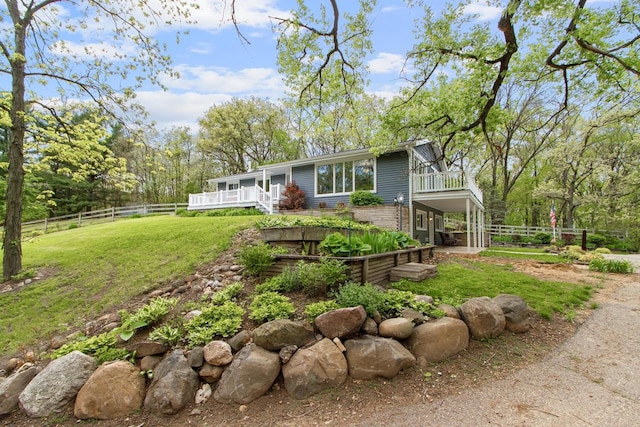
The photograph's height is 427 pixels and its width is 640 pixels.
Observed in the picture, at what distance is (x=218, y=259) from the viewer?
229 inches

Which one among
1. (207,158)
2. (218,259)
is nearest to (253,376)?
(218,259)

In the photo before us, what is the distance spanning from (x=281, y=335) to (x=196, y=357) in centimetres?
85

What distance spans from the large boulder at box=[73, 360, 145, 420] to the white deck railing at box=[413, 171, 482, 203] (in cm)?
1121

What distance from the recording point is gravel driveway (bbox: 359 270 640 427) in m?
2.10

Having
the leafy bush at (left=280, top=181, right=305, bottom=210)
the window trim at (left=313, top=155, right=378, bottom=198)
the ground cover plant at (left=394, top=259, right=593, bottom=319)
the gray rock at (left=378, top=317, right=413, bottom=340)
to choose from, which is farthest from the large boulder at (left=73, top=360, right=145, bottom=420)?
the leafy bush at (left=280, top=181, right=305, bottom=210)

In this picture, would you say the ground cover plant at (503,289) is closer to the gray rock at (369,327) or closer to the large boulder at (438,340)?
the large boulder at (438,340)

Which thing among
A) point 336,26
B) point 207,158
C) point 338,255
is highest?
point 207,158

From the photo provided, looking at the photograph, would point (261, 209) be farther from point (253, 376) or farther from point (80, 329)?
point (253, 376)

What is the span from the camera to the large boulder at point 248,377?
8.20ft

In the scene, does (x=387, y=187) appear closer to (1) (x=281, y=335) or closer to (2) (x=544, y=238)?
(1) (x=281, y=335)

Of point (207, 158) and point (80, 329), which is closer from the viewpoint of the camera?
point (80, 329)

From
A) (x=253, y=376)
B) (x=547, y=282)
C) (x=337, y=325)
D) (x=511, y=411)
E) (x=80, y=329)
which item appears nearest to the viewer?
(x=511, y=411)

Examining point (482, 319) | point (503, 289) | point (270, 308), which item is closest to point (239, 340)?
point (270, 308)

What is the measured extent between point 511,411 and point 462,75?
280 inches
